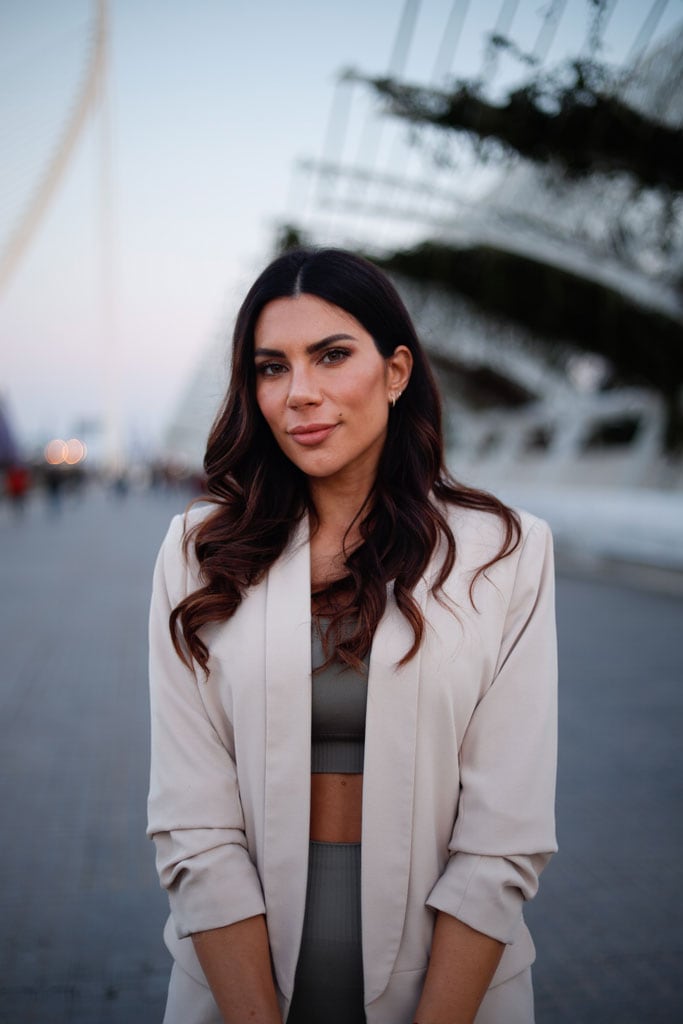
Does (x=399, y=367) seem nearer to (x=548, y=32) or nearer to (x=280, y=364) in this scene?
(x=280, y=364)

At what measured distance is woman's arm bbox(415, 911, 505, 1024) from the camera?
155 cm

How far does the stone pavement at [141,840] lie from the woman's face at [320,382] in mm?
2166

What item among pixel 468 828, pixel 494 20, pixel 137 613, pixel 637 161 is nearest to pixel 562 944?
pixel 468 828

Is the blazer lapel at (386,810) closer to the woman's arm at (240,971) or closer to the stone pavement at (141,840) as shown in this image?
the woman's arm at (240,971)

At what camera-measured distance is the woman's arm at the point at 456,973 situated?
155 cm

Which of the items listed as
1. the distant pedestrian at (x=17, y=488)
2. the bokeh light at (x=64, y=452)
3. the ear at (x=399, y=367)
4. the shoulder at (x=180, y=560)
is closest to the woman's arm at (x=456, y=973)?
the shoulder at (x=180, y=560)

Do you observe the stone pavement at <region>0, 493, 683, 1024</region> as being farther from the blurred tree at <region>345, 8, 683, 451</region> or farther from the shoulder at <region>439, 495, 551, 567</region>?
the blurred tree at <region>345, 8, 683, 451</region>

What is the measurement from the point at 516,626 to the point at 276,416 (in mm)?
703

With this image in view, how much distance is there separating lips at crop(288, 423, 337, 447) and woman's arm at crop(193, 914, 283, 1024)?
0.99 metres

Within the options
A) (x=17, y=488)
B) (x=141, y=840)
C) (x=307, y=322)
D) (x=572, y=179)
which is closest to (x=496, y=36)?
(x=307, y=322)

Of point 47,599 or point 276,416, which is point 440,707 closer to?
point 276,416

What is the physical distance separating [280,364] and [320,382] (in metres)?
0.13

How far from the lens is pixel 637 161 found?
434 inches

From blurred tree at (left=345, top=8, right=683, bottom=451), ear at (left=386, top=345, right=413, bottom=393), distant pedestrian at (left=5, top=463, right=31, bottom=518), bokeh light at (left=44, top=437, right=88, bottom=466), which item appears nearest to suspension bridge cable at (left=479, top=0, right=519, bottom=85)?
blurred tree at (left=345, top=8, right=683, bottom=451)
